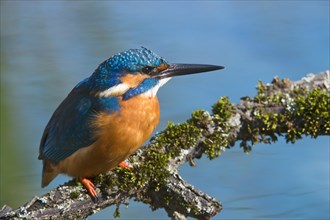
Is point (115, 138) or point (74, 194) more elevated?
point (115, 138)

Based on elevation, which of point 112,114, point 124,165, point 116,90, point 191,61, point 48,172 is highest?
point 191,61

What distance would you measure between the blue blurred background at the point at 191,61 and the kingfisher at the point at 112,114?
1.67 metres

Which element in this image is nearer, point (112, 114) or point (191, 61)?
point (112, 114)

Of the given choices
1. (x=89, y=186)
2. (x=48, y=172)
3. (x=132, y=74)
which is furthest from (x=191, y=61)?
(x=89, y=186)

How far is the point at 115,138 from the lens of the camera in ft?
14.8

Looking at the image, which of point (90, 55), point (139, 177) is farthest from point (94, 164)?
point (90, 55)

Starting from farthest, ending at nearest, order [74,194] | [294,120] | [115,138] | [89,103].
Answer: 1. [294,120]
2. [89,103]
3. [115,138]
4. [74,194]

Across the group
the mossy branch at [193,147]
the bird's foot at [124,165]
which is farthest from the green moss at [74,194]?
the bird's foot at [124,165]

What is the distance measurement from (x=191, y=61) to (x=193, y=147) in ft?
11.7

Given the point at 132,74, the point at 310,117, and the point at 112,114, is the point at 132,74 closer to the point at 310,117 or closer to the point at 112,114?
the point at 112,114

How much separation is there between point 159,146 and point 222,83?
127 inches

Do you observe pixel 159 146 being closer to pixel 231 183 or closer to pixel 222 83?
pixel 231 183

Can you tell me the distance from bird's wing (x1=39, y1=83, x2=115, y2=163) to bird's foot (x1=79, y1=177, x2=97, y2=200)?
24 cm

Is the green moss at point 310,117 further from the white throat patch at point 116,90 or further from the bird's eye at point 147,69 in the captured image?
the white throat patch at point 116,90
